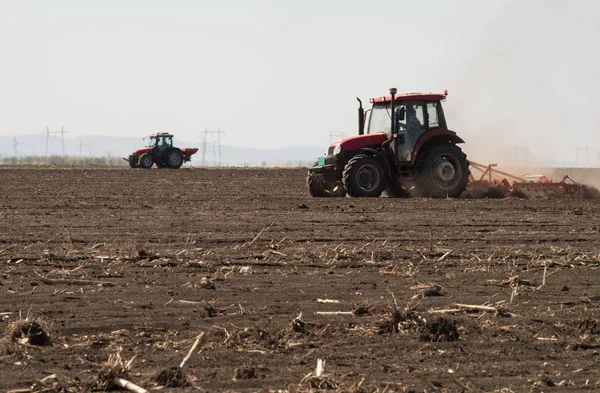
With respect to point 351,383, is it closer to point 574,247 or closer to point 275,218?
point 574,247

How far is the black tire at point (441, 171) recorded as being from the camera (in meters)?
22.6

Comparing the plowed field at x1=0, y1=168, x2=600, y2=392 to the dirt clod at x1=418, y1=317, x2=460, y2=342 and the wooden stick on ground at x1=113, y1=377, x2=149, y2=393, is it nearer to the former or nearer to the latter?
the dirt clod at x1=418, y1=317, x2=460, y2=342

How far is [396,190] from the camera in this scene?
23953 mm

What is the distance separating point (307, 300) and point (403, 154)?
13565 mm

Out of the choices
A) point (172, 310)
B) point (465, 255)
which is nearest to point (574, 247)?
point (465, 255)

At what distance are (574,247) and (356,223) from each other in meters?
4.05

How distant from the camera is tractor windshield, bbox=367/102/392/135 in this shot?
74.4 ft

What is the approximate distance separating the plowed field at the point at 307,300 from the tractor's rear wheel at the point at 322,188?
6173 millimetres

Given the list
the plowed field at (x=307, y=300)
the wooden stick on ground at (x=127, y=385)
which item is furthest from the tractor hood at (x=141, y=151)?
the wooden stick on ground at (x=127, y=385)

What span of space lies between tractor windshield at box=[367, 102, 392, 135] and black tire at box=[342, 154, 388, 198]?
2.82ft

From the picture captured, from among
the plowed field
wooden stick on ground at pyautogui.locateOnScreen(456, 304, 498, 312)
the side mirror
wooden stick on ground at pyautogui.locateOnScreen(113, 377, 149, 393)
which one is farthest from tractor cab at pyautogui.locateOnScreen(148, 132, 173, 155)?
wooden stick on ground at pyautogui.locateOnScreen(113, 377, 149, 393)

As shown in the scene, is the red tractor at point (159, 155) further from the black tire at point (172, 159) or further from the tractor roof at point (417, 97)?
the tractor roof at point (417, 97)

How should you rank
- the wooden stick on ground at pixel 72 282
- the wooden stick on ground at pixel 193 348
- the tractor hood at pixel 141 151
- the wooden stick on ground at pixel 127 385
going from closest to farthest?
the wooden stick on ground at pixel 127 385, the wooden stick on ground at pixel 193 348, the wooden stick on ground at pixel 72 282, the tractor hood at pixel 141 151

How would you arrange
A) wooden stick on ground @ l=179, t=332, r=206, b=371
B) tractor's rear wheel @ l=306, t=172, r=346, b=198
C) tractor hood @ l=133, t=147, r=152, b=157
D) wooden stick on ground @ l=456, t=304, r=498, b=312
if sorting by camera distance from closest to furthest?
1. wooden stick on ground @ l=179, t=332, r=206, b=371
2. wooden stick on ground @ l=456, t=304, r=498, b=312
3. tractor's rear wheel @ l=306, t=172, r=346, b=198
4. tractor hood @ l=133, t=147, r=152, b=157
